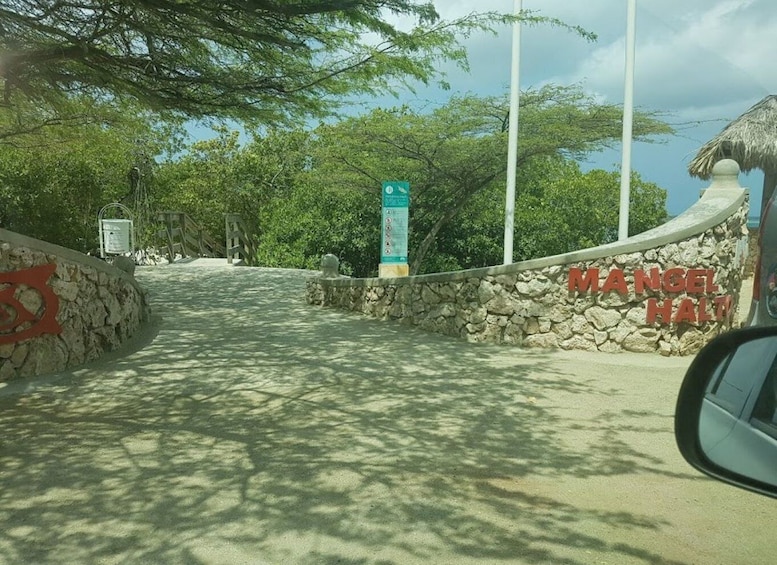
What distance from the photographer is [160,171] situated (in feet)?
77.9

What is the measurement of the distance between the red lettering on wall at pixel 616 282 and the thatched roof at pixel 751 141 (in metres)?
7.29

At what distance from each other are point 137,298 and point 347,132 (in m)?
6.81

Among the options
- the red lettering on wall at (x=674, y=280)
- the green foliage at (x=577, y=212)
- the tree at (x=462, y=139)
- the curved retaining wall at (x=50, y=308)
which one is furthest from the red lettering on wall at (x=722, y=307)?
the green foliage at (x=577, y=212)

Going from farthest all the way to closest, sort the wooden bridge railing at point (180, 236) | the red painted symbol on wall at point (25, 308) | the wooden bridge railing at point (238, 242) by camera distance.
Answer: the wooden bridge railing at point (180, 236) < the wooden bridge railing at point (238, 242) < the red painted symbol on wall at point (25, 308)

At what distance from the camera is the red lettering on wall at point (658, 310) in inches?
329

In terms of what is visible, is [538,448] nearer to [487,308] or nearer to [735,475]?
[735,475]

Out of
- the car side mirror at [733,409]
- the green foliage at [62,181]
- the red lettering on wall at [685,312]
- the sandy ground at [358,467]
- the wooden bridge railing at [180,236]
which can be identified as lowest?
the sandy ground at [358,467]

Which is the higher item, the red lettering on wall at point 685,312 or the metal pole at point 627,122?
the metal pole at point 627,122

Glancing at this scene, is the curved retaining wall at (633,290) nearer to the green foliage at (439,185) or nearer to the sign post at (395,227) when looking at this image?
the sign post at (395,227)

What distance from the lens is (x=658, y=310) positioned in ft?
27.5

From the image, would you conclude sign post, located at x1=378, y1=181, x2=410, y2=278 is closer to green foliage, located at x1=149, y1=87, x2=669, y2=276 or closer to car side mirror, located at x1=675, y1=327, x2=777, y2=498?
green foliage, located at x1=149, y1=87, x2=669, y2=276

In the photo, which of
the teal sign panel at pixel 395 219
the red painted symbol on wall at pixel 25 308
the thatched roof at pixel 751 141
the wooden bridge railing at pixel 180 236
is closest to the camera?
the red painted symbol on wall at pixel 25 308

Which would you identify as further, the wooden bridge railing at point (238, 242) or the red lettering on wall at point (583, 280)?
the wooden bridge railing at point (238, 242)

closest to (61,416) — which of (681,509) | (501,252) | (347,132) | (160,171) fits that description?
(681,509)
